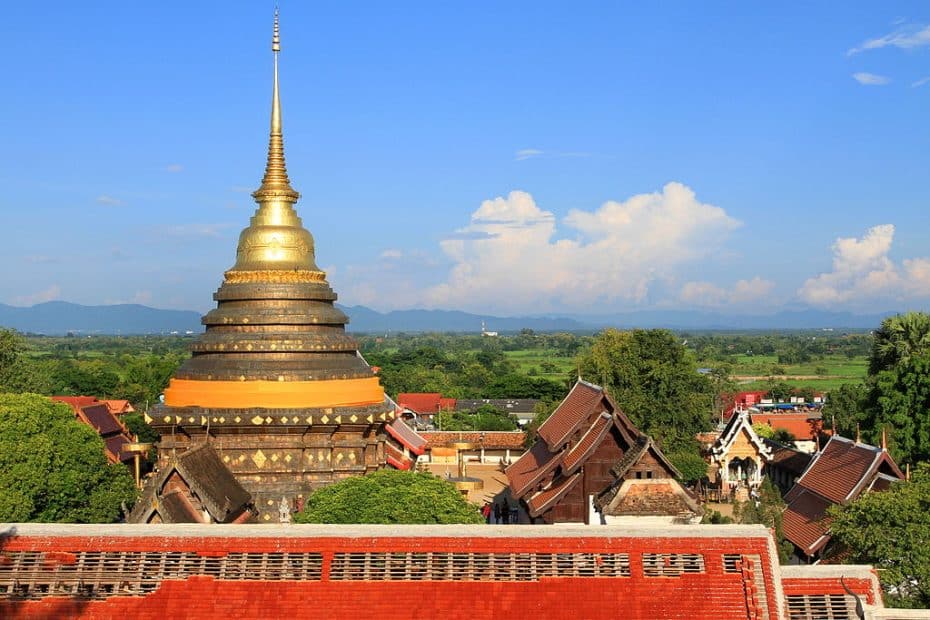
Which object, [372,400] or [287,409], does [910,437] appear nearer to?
[372,400]

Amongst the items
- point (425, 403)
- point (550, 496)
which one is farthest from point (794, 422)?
point (550, 496)

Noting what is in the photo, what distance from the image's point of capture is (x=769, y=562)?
15.5m

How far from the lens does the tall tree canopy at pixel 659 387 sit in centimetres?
4525

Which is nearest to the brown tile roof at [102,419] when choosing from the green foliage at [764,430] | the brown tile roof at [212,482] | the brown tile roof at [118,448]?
the brown tile roof at [118,448]

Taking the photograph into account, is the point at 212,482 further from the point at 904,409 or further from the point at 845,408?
the point at 845,408

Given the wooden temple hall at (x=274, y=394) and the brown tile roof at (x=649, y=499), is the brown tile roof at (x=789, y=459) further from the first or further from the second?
the wooden temple hall at (x=274, y=394)

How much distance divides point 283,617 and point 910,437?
29209 mm

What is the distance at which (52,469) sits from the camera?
93.1 ft

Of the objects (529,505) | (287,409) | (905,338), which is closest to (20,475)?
(287,409)

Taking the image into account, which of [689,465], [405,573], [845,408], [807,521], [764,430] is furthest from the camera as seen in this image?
[764,430]

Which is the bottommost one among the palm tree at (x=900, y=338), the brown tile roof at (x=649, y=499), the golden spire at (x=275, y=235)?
the brown tile roof at (x=649, y=499)

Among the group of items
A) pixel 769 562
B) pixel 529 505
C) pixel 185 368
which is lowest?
pixel 529 505

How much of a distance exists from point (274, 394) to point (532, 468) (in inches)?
400

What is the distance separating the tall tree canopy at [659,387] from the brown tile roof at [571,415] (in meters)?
8.78
